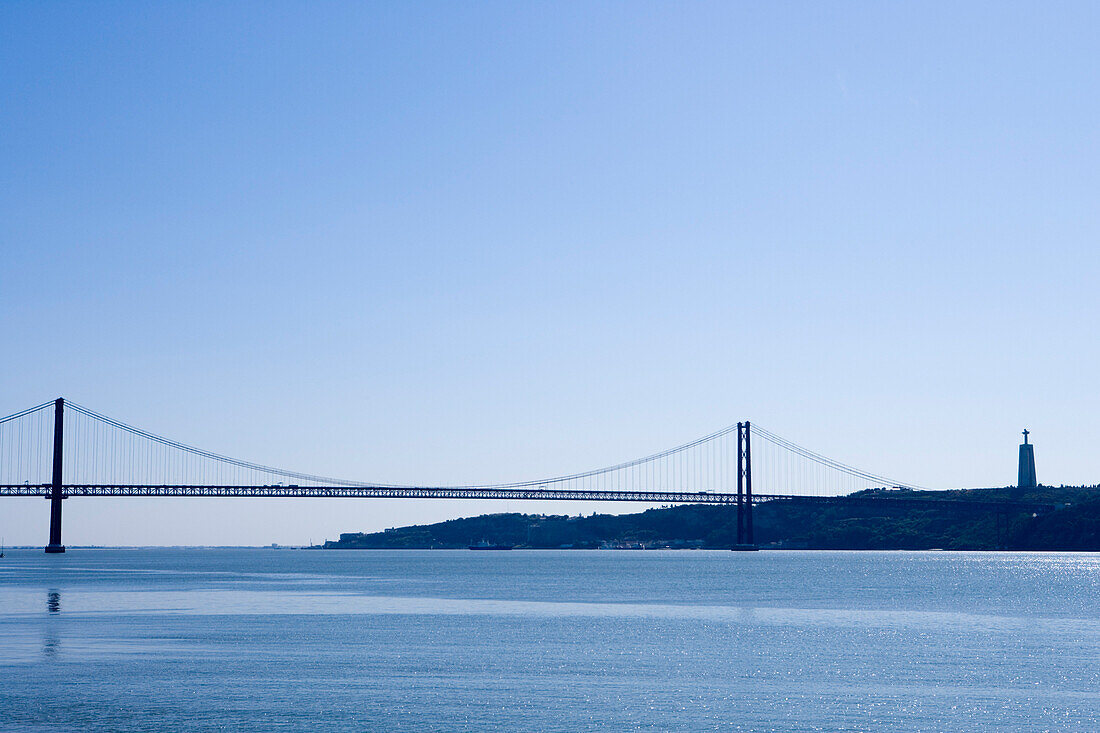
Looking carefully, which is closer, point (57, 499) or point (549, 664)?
point (549, 664)

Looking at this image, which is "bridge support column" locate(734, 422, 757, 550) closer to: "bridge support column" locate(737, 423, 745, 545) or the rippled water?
"bridge support column" locate(737, 423, 745, 545)

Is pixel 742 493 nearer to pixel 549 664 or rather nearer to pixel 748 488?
pixel 748 488

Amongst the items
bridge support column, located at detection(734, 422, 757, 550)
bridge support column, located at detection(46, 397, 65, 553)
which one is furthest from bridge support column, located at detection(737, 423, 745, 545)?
bridge support column, located at detection(46, 397, 65, 553)

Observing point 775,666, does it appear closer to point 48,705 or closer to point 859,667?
point 859,667

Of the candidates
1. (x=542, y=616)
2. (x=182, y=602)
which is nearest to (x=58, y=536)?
(x=182, y=602)

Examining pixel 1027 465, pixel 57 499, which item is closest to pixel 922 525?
pixel 1027 465
